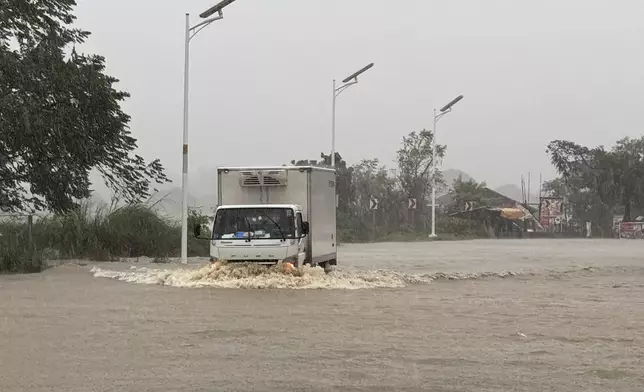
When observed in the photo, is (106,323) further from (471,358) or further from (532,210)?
(532,210)

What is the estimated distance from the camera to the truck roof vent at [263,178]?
18.9 meters

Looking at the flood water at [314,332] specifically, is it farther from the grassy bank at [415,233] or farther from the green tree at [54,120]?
the grassy bank at [415,233]

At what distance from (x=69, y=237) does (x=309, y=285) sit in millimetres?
13215

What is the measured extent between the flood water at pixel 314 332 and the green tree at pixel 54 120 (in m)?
5.62

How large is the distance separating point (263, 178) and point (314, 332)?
851 cm

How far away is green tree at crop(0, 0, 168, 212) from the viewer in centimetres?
2381

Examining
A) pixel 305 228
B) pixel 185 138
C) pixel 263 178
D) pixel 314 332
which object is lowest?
pixel 314 332

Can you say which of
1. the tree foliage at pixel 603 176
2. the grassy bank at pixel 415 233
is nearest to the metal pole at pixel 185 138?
the grassy bank at pixel 415 233

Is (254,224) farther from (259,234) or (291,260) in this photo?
(291,260)

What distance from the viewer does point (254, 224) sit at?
17.7 meters

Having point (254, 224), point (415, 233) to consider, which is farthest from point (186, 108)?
point (415, 233)

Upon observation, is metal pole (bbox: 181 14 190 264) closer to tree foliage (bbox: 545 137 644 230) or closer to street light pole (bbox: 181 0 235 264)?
street light pole (bbox: 181 0 235 264)

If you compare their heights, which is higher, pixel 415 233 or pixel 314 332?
pixel 415 233

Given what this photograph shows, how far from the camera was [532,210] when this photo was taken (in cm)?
8475
